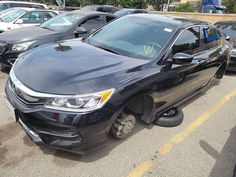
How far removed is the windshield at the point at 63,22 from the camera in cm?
588

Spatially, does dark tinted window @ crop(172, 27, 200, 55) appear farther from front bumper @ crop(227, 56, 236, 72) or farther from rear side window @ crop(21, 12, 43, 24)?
rear side window @ crop(21, 12, 43, 24)

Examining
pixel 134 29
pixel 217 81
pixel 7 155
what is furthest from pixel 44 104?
pixel 217 81

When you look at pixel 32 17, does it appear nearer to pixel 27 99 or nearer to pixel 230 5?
pixel 27 99

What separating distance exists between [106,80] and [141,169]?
1.17m

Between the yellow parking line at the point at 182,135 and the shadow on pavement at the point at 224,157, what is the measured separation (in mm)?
315

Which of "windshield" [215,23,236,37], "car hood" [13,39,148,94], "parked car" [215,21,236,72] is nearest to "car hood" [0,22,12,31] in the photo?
"car hood" [13,39,148,94]

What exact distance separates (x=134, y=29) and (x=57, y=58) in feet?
4.74

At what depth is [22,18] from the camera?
27.5 feet

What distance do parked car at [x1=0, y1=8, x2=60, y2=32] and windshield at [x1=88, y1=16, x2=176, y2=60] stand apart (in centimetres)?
532

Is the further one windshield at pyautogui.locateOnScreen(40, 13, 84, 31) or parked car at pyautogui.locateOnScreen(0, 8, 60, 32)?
parked car at pyautogui.locateOnScreen(0, 8, 60, 32)

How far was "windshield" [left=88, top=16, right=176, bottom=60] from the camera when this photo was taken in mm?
3355

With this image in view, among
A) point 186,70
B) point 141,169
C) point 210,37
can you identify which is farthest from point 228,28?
point 141,169

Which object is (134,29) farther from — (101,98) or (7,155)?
(7,155)

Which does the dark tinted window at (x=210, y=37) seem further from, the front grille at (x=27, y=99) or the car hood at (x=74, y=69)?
the front grille at (x=27, y=99)
